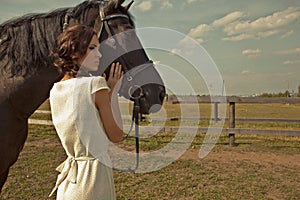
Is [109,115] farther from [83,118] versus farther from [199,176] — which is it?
[199,176]

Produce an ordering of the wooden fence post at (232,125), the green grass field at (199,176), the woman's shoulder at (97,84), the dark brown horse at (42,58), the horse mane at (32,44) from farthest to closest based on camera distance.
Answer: the wooden fence post at (232,125), the green grass field at (199,176), the horse mane at (32,44), the dark brown horse at (42,58), the woman's shoulder at (97,84)

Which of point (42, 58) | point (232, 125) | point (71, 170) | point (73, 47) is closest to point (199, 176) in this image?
point (232, 125)

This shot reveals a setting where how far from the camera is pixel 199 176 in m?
4.86

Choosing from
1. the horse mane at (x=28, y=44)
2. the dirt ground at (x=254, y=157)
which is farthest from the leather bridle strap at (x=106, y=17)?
the dirt ground at (x=254, y=157)

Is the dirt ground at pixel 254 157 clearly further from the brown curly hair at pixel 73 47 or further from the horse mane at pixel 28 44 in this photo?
the brown curly hair at pixel 73 47

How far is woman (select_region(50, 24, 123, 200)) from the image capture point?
1.23m

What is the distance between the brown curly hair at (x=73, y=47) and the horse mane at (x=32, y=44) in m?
0.72

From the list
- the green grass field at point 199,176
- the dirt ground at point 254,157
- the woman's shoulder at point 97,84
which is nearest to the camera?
the woman's shoulder at point 97,84

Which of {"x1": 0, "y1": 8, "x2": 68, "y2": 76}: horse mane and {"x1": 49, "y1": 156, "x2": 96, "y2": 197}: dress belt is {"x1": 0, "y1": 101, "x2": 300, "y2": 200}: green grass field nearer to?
{"x1": 0, "y1": 8, "x2": 68, "y2": 76}: horse mane

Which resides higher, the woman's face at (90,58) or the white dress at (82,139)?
the woman's face at (90,58)

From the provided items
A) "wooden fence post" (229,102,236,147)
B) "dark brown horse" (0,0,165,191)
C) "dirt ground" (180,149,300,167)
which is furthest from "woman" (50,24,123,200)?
"wooden fence post" (229,102,236,147)

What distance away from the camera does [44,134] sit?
938 cm

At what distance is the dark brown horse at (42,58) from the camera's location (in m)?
1.81

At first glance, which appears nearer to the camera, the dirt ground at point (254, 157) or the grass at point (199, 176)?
the grass at point (199, 176)
